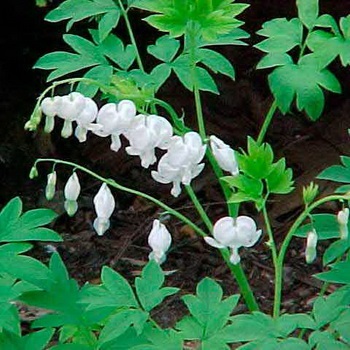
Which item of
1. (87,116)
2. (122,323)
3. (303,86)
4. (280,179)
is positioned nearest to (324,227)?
(280,179)

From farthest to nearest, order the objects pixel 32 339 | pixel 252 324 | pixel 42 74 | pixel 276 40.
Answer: pixel 42 74 < pixel 276 40 < pixel 32 339 < pixel 252 324

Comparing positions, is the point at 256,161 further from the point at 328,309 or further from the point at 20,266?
the point at 20,266

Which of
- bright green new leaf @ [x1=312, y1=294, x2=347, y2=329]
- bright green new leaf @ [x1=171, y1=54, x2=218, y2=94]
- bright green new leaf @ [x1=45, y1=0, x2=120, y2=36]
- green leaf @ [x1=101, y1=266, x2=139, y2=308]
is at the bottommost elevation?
bright green new leaf @ [x1=312, y1=294, x2=347, y2=329]

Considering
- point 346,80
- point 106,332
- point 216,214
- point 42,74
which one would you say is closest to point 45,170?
point 42,74

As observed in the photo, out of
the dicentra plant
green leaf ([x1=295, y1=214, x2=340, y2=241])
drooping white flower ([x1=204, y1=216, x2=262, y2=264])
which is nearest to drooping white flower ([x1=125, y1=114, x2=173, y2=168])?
the dicentra plant

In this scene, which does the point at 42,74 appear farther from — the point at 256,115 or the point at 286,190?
the point at 286,190

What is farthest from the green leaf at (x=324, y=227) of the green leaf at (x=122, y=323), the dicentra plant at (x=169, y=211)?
the green leaf at (x=122, y=323)

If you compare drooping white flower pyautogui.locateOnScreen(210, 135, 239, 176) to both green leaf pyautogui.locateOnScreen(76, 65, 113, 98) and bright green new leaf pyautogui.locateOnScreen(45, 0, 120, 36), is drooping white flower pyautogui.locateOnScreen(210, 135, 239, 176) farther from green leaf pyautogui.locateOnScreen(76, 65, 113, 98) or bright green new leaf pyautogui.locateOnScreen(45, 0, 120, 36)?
bright green new leaf pyautogui.locateOnScreen(45, 0, 120, 36)
